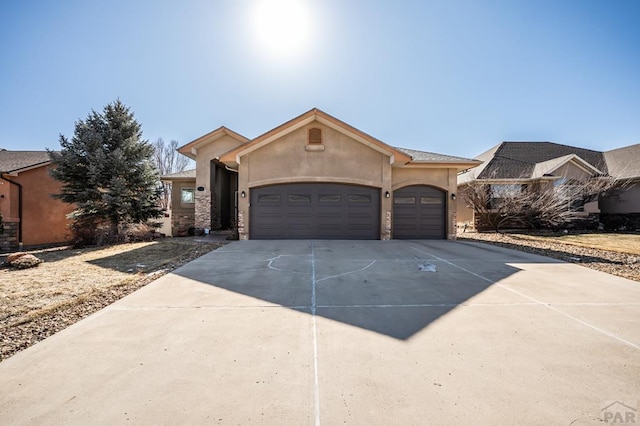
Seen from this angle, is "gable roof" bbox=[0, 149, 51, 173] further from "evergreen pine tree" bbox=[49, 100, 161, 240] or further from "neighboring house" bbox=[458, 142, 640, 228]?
"neighboring house" bbox=[458, 142, 640, 228]

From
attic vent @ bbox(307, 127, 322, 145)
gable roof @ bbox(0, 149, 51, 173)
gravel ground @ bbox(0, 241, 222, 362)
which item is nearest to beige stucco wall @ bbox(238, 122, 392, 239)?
attic vent @ bbox(307, 127, 322, 145)

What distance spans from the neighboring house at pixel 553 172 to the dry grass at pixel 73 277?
17234 mm

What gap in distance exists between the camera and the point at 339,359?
8.63 feet

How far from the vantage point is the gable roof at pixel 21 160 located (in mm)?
13172

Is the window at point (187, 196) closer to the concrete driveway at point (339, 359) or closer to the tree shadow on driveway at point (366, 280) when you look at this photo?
Answer: the tree shadow on driveway at point (366, 280)

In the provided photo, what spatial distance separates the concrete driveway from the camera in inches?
77.6

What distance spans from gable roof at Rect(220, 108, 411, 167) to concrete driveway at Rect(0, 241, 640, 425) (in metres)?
7.78

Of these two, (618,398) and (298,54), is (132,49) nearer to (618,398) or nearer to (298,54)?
(298,54)

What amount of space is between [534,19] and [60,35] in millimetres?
17497

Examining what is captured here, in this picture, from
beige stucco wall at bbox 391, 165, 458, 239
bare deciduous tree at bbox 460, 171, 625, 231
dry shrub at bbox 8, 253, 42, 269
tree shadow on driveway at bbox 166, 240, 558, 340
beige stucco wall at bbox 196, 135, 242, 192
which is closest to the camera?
tree shadow on driveway at bbox 166, 240, 558, 340

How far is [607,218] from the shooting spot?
1808 cm

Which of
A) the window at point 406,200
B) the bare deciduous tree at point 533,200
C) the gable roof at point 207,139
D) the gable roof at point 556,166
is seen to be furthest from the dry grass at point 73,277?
the gable roof at point 556,166

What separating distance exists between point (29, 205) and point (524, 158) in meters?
30.9

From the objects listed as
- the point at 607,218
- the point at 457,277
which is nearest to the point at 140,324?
the point at 457,277
